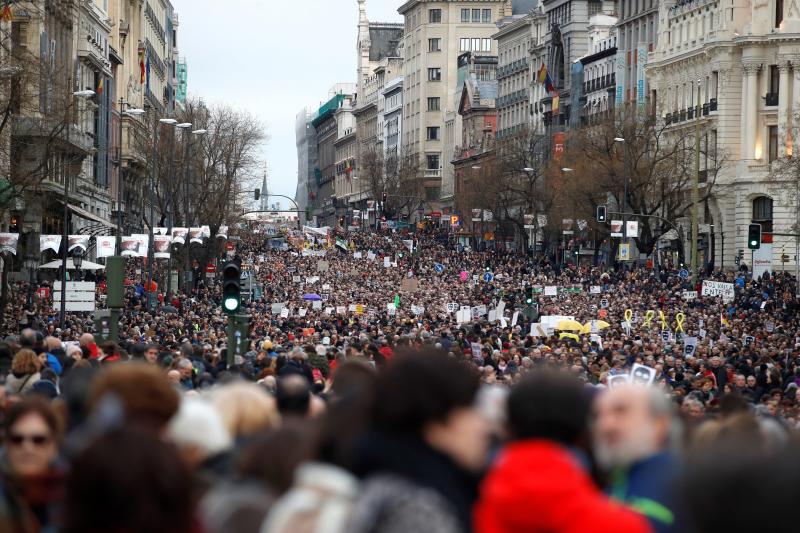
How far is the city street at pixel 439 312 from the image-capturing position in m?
5.52

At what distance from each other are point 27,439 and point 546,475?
8.48 ft

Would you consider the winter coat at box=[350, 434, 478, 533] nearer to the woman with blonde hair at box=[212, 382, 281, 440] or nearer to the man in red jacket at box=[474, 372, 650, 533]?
the man in red jacket at box=[474, 372, 650, 533]

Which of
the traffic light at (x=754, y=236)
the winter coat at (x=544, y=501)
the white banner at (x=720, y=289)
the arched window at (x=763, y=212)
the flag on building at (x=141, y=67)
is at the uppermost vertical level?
the flag on building at (x=141, y=67)

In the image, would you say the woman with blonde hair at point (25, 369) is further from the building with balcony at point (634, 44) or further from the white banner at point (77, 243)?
the building with balcony at point (634, 44)

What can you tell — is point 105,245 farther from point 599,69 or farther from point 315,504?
point 599,69

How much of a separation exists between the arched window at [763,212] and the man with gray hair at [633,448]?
262 ft

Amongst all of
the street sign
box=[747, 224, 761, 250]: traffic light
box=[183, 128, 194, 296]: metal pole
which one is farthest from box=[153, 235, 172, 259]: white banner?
the street sign

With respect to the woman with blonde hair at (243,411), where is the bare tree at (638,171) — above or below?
above

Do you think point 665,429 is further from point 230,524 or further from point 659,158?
point 659,158

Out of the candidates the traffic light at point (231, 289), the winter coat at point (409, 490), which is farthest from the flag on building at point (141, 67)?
the winter coat at point (409, 490)

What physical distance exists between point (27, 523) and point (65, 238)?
132 feet

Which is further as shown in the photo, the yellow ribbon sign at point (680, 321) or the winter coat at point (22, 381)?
the yellow ribbon sign at point (680, 321)

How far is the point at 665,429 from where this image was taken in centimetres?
655

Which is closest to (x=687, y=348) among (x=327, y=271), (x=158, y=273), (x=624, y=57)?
(x=158, y=273)
